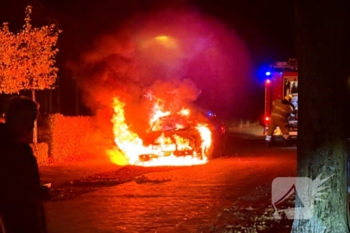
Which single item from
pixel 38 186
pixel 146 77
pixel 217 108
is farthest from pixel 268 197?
pixel 217 108

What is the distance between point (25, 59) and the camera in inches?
615

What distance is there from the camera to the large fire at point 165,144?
16125mm

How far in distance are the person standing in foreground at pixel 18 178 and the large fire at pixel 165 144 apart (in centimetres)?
1213

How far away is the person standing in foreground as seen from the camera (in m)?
3.81

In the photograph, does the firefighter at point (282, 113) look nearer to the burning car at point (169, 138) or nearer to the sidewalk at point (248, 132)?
the burning car at point (169, 138)

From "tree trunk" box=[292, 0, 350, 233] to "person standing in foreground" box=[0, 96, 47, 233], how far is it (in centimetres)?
388

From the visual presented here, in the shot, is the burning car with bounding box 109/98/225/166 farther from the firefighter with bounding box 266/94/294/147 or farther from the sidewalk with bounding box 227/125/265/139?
the sidewalk with bounding box 227/125/265/139

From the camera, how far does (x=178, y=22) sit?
22641mm

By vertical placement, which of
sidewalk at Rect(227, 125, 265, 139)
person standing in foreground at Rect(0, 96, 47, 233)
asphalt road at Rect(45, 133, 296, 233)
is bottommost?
asphalt road at Rect(45, 133, 296, 233)

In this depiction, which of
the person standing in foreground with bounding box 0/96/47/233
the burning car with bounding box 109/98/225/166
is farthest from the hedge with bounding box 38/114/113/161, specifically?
the person standing in foreground with bounding box 0/96/47/233

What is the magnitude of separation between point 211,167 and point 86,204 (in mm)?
5569

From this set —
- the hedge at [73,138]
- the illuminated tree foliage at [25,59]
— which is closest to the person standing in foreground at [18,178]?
the illuminated tree foliage at [25,59]

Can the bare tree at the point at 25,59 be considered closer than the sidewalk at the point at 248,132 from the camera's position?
Yes

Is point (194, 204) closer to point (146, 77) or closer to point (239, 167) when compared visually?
point (239, 167)
